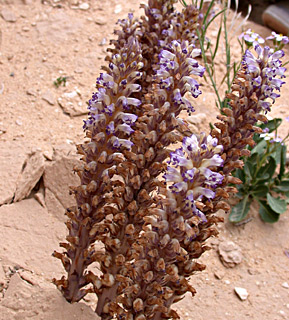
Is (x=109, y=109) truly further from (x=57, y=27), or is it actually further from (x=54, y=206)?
(x=57, y=27)

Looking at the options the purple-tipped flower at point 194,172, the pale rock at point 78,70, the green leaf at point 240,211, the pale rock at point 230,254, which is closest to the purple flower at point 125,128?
the purple-tipped flower at point 194,172

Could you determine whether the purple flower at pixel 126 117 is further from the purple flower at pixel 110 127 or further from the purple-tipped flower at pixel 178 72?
the purple-tipped flower at pixel 178 72

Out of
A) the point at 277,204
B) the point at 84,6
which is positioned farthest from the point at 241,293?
the point at 84,6

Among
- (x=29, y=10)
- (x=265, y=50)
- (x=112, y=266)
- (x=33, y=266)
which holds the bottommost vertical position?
(x=33, y=266)

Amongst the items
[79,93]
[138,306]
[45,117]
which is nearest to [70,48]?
[79,93]

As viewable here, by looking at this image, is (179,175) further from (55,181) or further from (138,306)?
(55,181)

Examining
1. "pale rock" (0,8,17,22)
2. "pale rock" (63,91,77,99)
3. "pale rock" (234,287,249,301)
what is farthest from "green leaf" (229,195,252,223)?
"pale rock" (0,8,17,22)

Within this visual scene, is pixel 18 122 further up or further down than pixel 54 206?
further up
